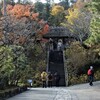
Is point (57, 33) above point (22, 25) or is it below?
above

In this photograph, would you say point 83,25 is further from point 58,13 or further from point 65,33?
point 58,13

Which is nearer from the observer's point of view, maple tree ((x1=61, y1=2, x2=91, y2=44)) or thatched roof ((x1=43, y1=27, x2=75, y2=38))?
maple tree ((x1=61, y1=2, x2=91, y2=44))

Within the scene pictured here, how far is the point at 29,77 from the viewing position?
3938 cm

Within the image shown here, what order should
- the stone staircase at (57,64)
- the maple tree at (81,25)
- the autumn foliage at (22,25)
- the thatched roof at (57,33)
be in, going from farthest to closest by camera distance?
the thatched roof at (57,33) → the maple tree at (81,25) → the stone staircase at (57,64) → the autumn foliage at (22,25)

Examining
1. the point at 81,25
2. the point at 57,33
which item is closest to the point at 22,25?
the point at 81,25

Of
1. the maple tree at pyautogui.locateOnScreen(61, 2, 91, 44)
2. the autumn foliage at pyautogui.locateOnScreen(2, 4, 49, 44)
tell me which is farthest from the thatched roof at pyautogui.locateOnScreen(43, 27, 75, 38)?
the autumn foliage at pyautogui.locateOnScreen(2, 4, 49, 44)

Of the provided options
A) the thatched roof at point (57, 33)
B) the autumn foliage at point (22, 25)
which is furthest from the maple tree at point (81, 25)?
the autumn foliage at point (22, 25)

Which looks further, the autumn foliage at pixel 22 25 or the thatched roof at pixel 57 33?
the thatched roof at pixel 57 33

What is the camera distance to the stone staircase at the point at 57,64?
135 ft

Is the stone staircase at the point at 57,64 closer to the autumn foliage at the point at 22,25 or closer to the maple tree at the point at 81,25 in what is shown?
the autumn foliage at the point at 22,25

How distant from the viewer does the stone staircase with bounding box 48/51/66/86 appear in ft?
135

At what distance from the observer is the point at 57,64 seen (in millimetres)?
45750

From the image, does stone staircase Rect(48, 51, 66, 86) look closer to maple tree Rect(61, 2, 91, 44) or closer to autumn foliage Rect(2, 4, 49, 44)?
autumn foliage Rect(2, 4, 49, 44)

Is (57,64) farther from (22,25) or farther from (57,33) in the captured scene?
(57,33)
